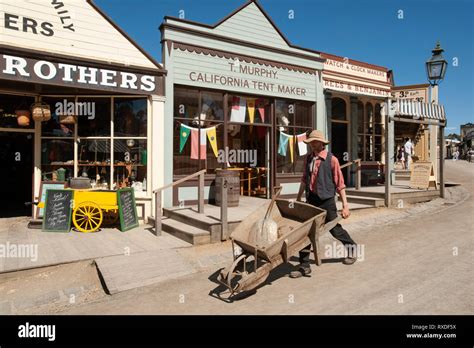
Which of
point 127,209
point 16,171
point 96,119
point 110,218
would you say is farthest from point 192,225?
point 16,171

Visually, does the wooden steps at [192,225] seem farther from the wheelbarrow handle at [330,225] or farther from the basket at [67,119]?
the basket at [67,119]

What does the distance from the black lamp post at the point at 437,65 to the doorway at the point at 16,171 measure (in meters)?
13.5

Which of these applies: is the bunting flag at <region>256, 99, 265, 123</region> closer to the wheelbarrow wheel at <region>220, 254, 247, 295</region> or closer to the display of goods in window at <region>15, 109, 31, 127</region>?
the display of goods in window at <region>15, 109, 31, 127</region>

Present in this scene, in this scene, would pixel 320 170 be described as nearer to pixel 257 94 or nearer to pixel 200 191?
pixel 200 191

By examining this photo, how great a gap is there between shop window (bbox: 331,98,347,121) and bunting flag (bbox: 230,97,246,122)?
4204mm

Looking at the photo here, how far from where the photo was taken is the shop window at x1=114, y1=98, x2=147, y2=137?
30.5ft

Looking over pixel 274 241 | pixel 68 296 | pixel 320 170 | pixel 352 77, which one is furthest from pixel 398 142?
pixel 68 296

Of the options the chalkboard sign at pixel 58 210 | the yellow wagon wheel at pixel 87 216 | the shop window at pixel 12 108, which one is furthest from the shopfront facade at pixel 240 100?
the shop window at pixel 12 108

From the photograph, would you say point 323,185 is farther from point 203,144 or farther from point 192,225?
point 203,144

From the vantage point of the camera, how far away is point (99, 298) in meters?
4.86

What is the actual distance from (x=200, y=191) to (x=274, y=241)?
14.2ft

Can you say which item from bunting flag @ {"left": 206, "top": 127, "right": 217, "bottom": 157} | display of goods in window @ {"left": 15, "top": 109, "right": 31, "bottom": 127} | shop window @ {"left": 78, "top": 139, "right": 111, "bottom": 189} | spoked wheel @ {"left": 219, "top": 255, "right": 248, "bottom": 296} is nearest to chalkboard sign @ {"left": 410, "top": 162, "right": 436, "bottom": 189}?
bunting flag @ {"left": 206, "top": 127, "right": 217, "bottom": 157}

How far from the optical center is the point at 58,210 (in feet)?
26.1

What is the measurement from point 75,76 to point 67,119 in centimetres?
129
